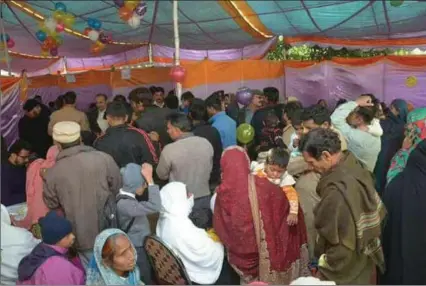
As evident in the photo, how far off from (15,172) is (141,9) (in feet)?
6.25

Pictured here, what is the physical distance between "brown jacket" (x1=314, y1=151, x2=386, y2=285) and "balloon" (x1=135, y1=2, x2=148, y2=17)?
1.07 m

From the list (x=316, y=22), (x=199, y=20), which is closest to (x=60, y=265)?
(x=199, y=20)

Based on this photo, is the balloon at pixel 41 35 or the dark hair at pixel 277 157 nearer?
the balloon at pixel 41 35

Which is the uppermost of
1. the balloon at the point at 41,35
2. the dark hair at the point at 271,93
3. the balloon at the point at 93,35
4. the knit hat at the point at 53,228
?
the balloon at the point at 41,35

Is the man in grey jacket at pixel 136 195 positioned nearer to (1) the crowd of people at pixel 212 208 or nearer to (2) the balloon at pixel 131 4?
(1) the crowd of people at pixel 212 208

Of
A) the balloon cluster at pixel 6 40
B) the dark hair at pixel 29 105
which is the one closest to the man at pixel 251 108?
the balloon cluster at pixel 6 40

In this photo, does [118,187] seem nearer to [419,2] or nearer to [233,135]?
[233,135]

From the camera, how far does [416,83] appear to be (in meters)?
6.09

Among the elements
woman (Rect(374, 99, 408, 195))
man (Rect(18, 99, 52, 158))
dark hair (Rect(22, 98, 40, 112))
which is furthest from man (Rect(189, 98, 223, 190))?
dark hair (Rect(22, 98, 40, 112))

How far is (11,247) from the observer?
2340 millimetres

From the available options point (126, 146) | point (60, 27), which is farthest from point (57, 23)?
point (126, 146)

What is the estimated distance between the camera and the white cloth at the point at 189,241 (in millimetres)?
2416

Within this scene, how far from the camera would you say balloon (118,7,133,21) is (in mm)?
1927

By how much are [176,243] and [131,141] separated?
1.95ft
